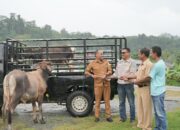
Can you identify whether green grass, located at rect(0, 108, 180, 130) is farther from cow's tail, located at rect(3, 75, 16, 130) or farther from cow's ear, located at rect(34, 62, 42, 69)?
cow's ear, located at rect(34, 62, 42, 69)

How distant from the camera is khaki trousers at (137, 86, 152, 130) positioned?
9.97m

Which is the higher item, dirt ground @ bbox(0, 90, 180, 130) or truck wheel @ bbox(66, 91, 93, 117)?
truck wheel @ bbox(66, 91, 93, 117)

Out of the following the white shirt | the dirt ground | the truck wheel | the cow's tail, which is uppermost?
the white shirt

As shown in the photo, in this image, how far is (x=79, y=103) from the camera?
1255 centimetres

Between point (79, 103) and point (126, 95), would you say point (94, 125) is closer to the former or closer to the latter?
point (126, 95)

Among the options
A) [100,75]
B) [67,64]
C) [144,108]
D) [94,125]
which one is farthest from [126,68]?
[67,64]

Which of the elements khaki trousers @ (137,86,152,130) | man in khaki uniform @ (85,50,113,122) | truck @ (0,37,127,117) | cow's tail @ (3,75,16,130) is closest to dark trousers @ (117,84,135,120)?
man in khaki uniform @ (85,50,113,122)

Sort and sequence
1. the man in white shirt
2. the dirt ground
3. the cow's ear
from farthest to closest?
the cow's ear, the dirt ground, the man in white shirt

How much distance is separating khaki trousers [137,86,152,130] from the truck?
7.66 ft

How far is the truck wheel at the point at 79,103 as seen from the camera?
12.5 m

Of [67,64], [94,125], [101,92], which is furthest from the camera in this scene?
[67,64]

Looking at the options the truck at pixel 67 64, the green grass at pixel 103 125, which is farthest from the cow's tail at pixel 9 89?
the truck at pixel 67 64

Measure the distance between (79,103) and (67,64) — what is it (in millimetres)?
1190

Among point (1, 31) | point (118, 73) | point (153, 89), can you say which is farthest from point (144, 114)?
point (1, 31)
